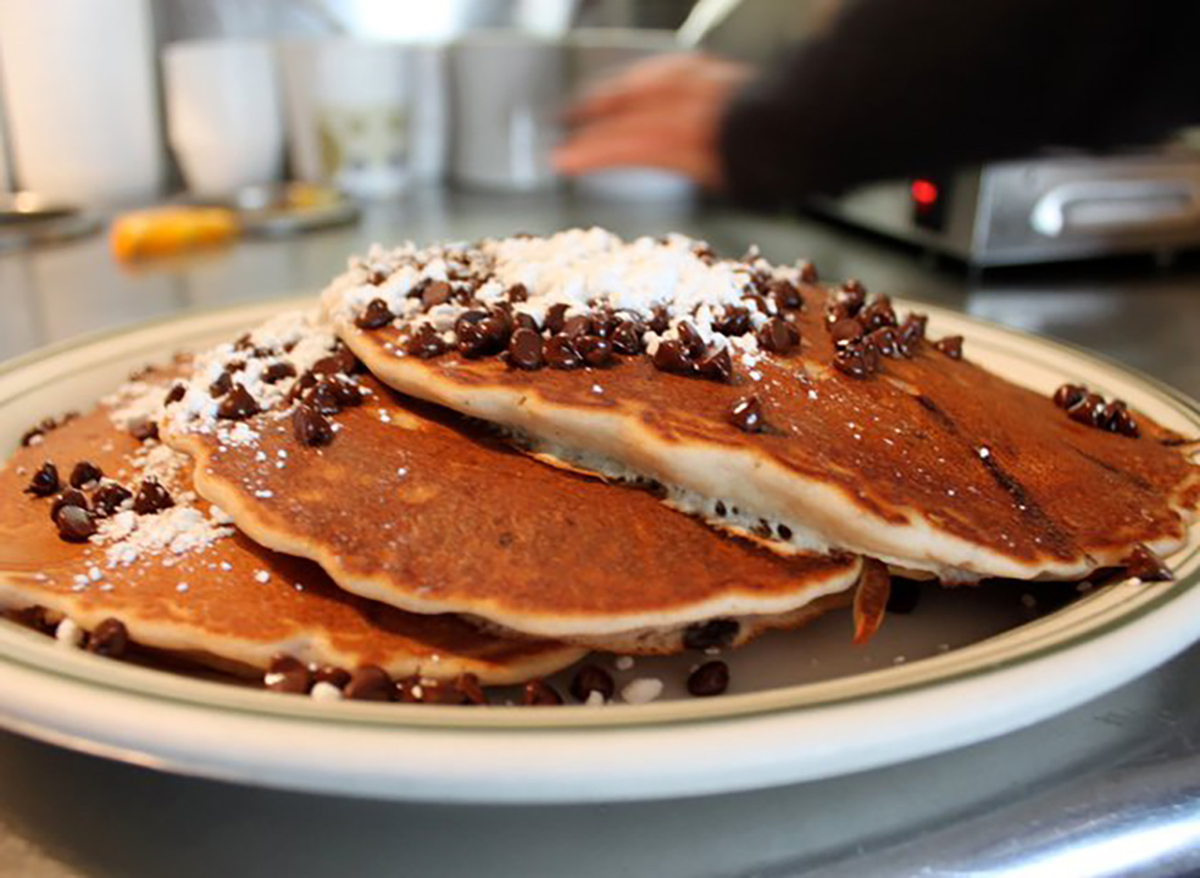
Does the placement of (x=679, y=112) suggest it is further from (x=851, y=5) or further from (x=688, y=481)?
(x=688, y=481)

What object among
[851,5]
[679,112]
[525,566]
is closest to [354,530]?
[525,566]

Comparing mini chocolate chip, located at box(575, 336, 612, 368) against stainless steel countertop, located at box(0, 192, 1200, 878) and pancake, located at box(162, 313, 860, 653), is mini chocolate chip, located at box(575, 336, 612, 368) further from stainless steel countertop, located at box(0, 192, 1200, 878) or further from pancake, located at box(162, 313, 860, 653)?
stainless steel countertop, located at box(0, 192, 1200, 878)

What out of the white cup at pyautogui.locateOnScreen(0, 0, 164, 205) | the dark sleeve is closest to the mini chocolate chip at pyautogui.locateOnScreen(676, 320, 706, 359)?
the dark sleeve

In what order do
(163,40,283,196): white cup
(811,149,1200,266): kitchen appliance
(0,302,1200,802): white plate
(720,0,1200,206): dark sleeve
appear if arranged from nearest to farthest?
Answer: (0,302,1200,802): white plate < (720,0,1200,206): dark sleeve < (811,149,1200,266): kitchen appliance < (163,40,283,196): white cup

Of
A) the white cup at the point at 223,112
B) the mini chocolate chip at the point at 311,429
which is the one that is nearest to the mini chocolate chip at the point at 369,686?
the mini chocolate chip at the point at 311,429

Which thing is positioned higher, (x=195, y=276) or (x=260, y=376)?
(x=260, y=376)
